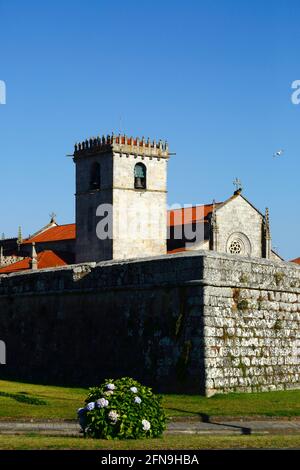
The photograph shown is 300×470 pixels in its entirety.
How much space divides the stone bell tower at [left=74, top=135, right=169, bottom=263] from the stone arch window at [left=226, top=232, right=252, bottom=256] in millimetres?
6032

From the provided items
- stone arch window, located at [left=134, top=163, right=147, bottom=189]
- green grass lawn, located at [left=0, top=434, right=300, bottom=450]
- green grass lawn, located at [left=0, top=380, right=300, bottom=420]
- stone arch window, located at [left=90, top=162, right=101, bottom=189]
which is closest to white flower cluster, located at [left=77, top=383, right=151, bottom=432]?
green grass lawn, located at [left=0, top=434, right=300, bottom=450]

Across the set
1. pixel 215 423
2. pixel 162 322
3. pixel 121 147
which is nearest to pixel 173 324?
pixel 162 322

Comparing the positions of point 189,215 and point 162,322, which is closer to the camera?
point 162,322

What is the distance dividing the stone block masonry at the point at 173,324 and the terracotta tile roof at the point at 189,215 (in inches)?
2253

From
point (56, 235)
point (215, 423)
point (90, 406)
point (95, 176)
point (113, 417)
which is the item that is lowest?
point (215, 423)

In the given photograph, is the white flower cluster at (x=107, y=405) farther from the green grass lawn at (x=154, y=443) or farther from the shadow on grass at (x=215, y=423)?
the shadow on grass at (x=215, y=423)

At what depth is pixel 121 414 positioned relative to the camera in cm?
1322

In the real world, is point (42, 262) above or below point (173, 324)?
above

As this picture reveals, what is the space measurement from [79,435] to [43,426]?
1.20 m

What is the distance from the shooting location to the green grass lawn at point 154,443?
38.5ft

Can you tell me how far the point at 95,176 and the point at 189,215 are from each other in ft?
31.1

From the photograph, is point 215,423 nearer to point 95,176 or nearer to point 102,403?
point 102,403
